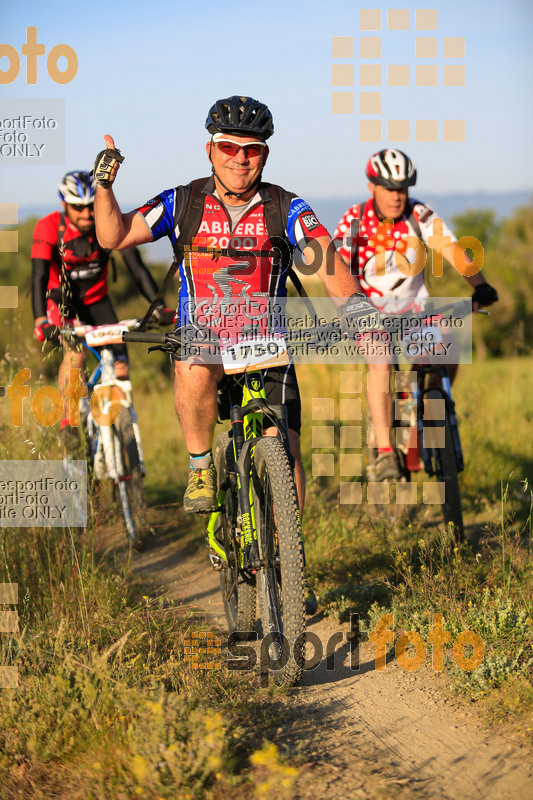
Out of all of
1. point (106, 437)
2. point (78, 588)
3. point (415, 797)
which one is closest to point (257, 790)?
point (415, 797)

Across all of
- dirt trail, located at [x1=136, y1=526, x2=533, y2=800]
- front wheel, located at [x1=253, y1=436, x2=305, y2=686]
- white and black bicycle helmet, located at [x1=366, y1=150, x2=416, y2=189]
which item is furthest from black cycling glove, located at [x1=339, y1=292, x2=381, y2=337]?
white and black bicycle helmet, located at [x1=366, y1=150, x2=416, y2=189]

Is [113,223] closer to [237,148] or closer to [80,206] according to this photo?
[237,148]

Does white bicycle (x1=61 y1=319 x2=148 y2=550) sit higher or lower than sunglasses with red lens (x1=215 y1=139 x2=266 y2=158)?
lower

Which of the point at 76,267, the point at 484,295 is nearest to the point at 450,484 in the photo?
the point at 484,295

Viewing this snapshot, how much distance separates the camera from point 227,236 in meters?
3.97

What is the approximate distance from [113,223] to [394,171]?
2.55 meters

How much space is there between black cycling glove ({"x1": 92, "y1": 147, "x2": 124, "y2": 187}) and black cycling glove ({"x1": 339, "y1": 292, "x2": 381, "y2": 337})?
1.19m

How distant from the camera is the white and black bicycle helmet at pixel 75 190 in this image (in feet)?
19.7

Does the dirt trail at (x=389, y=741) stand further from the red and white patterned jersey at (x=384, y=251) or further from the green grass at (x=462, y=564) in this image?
the red and white patterned jersey at (x=384, y=251)

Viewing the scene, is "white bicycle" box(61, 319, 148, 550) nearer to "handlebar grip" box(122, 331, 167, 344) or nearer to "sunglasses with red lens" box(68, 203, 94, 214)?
"sunglasses with red lens" box(68, 203, 94, 214)

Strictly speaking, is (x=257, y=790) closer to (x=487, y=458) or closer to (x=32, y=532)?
(x=32, y=532)

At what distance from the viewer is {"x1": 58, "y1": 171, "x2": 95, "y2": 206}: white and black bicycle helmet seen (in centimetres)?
602

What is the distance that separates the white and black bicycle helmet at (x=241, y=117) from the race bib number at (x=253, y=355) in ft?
3.56

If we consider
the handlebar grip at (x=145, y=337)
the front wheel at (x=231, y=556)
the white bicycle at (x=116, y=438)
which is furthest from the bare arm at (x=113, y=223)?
the white bicycle at (x=116, y=438)
